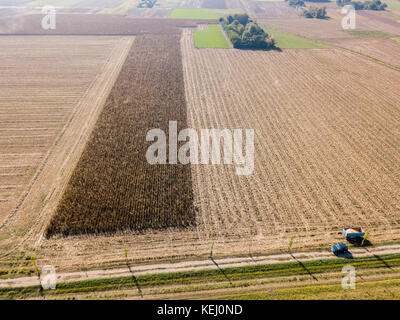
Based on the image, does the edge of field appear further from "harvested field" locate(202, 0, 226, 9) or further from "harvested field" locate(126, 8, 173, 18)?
"harvested field" locate(202, 0, 226, 9)

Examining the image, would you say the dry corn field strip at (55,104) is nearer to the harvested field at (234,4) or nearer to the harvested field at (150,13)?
the harvested field at (150,13)

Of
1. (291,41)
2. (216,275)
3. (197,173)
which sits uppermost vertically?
(291,41)

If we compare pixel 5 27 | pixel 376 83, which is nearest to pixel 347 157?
pixel 376 83

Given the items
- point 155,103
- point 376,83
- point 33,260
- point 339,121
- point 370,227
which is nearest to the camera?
point 33,260

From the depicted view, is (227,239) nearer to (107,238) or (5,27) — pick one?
(107,238)

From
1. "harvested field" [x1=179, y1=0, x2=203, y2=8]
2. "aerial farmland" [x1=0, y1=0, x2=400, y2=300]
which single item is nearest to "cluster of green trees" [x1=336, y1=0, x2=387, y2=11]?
"harvested field" [x1=179, y1=0, x2=203, y2=8]

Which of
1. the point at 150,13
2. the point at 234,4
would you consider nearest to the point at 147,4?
the point at 150,13

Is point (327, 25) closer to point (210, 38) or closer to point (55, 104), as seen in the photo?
point (210, 38)

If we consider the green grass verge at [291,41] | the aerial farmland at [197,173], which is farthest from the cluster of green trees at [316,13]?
the aerial farmland at [197,173]
